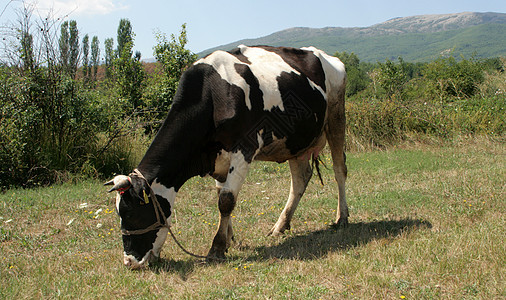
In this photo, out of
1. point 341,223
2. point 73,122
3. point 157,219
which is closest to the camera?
point 157,219

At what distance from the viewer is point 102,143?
32.2 ft

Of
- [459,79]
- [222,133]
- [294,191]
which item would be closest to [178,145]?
[222,133]

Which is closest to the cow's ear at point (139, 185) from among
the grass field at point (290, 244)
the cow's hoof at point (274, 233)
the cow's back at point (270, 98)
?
the grass field at point (290, 244)

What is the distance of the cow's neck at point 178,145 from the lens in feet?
14.4

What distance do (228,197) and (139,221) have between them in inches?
38.1

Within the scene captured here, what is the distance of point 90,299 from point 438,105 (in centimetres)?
1375

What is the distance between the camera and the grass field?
3731 millimetres

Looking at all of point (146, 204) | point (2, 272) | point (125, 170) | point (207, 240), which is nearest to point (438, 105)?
point (125, 170)

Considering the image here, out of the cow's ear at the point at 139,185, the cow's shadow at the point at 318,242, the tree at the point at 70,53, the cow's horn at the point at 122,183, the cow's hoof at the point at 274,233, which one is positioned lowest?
the cow's hoof at the point at 274,233

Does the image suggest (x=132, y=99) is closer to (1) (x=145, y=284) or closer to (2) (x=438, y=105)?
(2) (x=438, y=105)

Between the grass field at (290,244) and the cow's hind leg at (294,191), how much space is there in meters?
0.17

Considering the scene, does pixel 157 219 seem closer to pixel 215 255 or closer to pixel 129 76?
pixel 215 255

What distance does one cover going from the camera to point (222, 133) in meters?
4.57

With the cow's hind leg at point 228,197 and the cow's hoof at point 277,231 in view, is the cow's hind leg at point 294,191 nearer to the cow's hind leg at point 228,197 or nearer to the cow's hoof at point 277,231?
the cow's hoof at point 277,231
